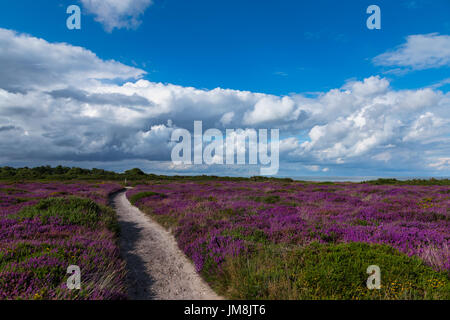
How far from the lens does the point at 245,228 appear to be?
33.4ft

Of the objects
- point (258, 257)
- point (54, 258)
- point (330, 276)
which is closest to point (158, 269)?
point (54, 258)

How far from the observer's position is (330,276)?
17.4 ft

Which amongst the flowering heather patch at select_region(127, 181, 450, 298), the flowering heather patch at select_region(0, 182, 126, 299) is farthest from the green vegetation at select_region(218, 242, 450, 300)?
the flowering heather patch at select_region(0, 182, 126, 299)

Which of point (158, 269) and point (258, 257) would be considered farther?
point (158, 269)

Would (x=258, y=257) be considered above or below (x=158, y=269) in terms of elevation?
above

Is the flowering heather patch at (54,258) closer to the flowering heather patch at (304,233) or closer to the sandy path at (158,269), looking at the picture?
the sandy path at (158,269)

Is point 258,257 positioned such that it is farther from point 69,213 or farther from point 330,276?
point 69,213

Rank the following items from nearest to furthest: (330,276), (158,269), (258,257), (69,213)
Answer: (330,276) → (258,257) → (158,269) → (69,213)

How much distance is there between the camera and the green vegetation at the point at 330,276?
15.9 feet

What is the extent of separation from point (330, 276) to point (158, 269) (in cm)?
552

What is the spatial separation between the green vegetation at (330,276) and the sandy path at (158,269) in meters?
0.65

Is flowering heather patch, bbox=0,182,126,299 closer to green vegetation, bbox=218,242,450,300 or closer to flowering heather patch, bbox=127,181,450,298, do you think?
flowering heather patch, bbox=127,181,450,298
